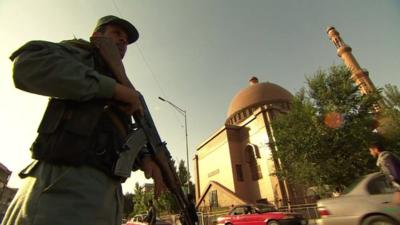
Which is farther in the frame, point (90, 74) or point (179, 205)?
point (179, 205)

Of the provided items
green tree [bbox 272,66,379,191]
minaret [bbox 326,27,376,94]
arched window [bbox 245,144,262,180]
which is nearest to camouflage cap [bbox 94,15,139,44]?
green tree [bbox 272,66,379,191]

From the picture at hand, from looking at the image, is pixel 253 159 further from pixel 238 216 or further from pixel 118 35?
pixel 118 35

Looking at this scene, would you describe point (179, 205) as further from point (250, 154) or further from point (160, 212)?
point (160, 212)

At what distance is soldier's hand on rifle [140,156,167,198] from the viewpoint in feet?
6.35

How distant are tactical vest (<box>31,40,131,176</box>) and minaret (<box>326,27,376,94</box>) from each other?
36837mm

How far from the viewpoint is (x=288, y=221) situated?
36.9 ft

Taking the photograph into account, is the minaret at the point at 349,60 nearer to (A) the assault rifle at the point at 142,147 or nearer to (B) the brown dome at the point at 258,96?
(B) the brown dome at the point at 258,96

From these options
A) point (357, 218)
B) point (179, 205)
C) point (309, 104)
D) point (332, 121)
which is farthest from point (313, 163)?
point (179, 205)

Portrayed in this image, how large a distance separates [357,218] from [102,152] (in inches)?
255

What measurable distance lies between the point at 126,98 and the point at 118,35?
0.76m

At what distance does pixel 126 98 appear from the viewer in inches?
62.1

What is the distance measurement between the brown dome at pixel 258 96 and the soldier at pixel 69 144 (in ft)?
135

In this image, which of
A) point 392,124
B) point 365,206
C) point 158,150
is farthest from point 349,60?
point 158,150

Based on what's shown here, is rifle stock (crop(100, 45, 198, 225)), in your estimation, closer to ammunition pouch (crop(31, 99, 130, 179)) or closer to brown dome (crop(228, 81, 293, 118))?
ammunition pouch (crop(31, 99, 130, 179))
